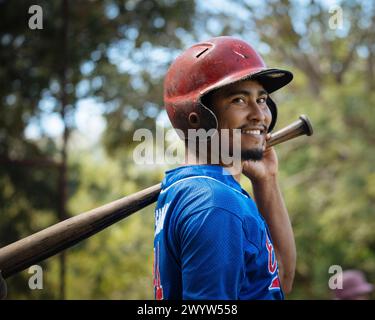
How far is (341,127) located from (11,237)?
6.79 m

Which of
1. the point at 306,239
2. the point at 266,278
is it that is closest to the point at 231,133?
the point at 266,278

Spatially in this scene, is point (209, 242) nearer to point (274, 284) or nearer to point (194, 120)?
point (274, 284)

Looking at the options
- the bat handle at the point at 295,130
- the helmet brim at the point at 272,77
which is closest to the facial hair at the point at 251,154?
the helmet brim at the point at 272,77

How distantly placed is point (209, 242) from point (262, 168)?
80 centimetres

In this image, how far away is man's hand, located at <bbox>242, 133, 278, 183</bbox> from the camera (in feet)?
7.81

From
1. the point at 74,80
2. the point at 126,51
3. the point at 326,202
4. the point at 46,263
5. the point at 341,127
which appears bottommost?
the point at 46,263

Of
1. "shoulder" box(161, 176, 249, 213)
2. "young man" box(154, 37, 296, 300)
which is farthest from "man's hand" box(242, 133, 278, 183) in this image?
"shoulder" box(161, 176, 249, 213)

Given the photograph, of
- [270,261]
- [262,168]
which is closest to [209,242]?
[270,261]

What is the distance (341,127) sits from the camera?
1101 centimetres

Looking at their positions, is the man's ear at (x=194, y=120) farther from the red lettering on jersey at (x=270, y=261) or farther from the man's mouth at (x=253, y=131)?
the red lettering on jersey at (x=270, y=261)

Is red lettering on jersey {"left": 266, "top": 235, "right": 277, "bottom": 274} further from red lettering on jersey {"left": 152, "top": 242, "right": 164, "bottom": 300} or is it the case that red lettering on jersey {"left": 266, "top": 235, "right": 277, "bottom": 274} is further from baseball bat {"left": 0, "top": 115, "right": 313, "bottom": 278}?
baseball bat {"left": 0, "top": 115, "right": 313, "bottom": 278}

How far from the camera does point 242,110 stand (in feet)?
6.79

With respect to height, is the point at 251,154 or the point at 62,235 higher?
the point at 251,154
